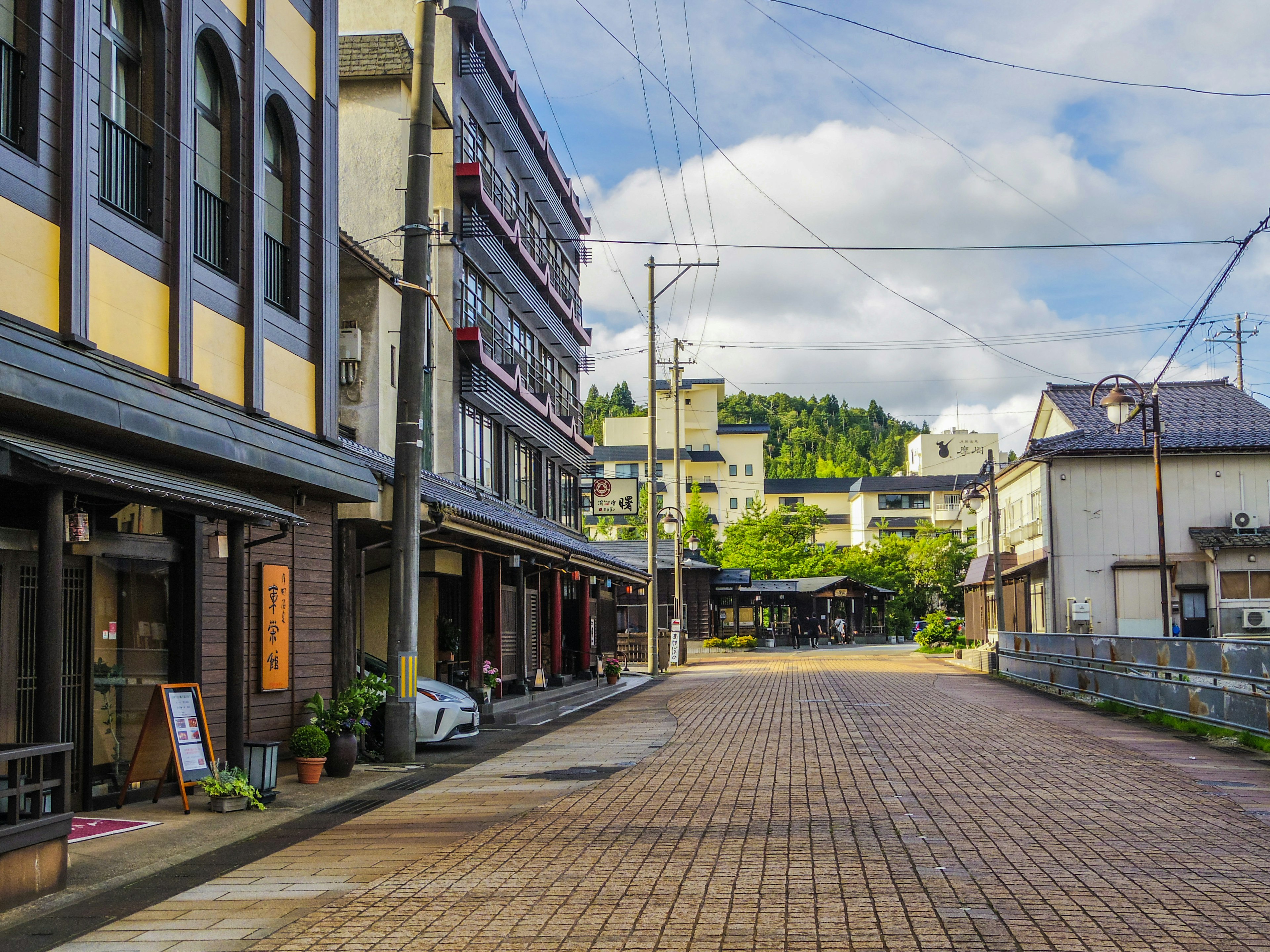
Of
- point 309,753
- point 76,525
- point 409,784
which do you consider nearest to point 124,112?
point 76,525

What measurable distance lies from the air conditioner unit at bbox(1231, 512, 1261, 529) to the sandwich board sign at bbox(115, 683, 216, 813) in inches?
1380

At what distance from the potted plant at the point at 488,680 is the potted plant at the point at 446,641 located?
0.65 metres

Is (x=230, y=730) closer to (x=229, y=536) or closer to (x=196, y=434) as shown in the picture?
(x=229, y=536)

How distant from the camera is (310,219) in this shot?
15.6 m

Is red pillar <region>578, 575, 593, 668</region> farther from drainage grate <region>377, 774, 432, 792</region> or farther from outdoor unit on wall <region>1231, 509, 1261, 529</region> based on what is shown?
outdoor unit on wall <region>1231, 509, 1261, 529</region>

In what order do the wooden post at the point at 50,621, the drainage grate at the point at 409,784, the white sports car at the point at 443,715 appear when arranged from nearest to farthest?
the wooden post at the point at 50,621
the drainage grate at the point at 409,784
the white sports car at the point at 443,715

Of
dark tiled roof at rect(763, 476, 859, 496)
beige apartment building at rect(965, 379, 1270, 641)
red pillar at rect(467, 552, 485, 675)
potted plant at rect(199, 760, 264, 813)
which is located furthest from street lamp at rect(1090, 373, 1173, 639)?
dark tiled roof at rect(763, 476, 859, 496)

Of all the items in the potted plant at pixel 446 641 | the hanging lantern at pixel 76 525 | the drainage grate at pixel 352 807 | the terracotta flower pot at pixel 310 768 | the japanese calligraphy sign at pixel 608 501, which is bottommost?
the drainage grate at pixel 352 807

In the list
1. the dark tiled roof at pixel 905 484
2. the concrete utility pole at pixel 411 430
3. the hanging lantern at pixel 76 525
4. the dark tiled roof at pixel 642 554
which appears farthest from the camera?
the dark tiled roof at pixel 905 484

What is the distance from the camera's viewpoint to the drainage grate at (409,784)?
13.0 metres

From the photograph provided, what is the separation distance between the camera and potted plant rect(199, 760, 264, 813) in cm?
1120

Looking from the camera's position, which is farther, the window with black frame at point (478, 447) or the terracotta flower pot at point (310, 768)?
the window with black frame at point (478, 447)

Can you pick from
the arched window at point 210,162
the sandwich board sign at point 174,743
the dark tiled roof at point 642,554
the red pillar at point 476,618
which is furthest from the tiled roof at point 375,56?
the dark tiled roof at point 642,554

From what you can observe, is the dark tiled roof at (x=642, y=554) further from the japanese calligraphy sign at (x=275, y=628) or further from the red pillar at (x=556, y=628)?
the japanese calligraphy sign at (x=275, y=628)
